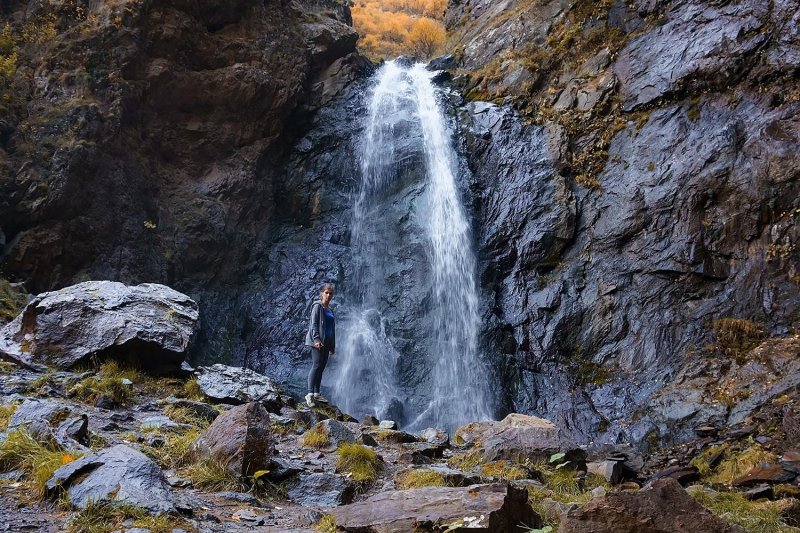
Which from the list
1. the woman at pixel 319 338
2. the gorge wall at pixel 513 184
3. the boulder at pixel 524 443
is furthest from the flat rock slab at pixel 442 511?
the gorge wall at pixel 513 184

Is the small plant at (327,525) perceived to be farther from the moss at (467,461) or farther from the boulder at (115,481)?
the moss at (467,461)

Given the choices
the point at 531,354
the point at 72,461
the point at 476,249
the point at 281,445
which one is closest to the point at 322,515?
the point at 72,461

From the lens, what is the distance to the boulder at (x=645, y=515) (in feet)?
9.21

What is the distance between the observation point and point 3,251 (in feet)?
36.4

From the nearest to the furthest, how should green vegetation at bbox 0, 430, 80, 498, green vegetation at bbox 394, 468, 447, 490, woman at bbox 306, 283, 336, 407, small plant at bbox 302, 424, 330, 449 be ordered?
green vegetation at bbox 0, 430, 80, 498, green vegetation at bbox 394, 468, 447, 490, small plant at bbox 302, 424, 330, 449, woman at bbox 306, 283, 336, 407

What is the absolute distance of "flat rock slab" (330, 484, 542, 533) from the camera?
3.01 metres

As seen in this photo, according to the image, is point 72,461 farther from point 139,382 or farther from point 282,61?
point 282,61

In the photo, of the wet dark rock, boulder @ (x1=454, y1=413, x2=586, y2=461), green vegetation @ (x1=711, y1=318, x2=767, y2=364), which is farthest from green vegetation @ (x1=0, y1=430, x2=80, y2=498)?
green vegetation @ (x1=711, y1=318, x2=767, y2=364)

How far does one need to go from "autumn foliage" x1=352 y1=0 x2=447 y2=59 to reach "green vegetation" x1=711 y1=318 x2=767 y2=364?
70.0 feet

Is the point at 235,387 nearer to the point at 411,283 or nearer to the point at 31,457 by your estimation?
the point at 31,457

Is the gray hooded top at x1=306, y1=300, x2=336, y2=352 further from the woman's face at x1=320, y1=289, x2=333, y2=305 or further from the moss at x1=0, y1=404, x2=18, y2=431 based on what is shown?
the moss at x1=0, y1=404, x2=18, y2=431

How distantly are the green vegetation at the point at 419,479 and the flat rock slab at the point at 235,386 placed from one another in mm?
3100

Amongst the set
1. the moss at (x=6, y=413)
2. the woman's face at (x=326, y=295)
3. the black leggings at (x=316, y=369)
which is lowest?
the moss at (x=6, y=413)

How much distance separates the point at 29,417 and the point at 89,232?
907 cm
